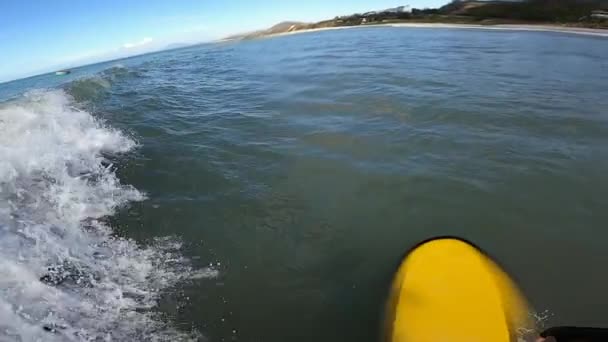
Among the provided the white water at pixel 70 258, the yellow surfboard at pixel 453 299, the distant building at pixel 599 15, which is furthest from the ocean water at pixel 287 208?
the distant building at pixel 599 15

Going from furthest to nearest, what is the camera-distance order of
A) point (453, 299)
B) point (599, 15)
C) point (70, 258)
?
point (599, 15), point (70, 258), point (453, 299)

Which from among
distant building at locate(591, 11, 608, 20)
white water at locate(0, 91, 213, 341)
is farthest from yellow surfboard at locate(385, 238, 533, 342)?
distant building at locate(591, 11, 608, 20)

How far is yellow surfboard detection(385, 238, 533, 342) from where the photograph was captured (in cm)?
434

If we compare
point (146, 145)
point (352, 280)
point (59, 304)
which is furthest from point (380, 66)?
point (59, 304)

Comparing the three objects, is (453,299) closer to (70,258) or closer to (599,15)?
(70,258)

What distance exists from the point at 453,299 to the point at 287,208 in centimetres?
349

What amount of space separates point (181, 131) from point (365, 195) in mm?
7432

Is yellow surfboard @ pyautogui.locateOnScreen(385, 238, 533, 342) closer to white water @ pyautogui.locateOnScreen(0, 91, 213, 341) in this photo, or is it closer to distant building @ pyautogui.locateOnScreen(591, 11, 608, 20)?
white water @ pyautogui.locateOnScreen(0, 91, 213, 341)

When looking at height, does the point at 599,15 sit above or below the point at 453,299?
above

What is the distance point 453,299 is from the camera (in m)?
4.74

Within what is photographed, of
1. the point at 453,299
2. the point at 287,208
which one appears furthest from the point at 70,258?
the point at 453,299

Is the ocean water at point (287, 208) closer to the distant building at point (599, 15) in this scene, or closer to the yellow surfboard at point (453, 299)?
the yellow surfboard at point (453, 299)

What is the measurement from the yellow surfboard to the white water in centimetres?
292

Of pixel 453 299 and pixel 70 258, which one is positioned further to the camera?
pixel 70 258
